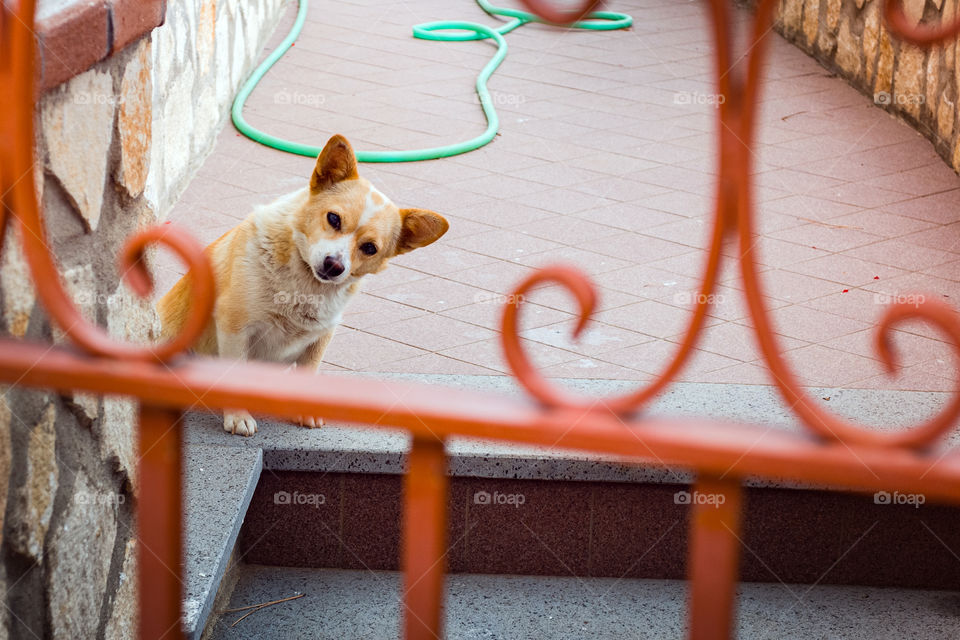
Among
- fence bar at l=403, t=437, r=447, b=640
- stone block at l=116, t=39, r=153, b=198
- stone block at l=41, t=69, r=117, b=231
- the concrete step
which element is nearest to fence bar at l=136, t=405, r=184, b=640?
fence bar at l=403, t=437, r=447, b=640

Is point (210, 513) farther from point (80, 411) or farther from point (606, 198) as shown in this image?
point (606, 198)

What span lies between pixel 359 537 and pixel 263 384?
6.29ft

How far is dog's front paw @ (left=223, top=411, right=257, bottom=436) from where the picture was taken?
8.78 feet

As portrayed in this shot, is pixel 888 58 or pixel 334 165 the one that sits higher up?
pixel 334 165

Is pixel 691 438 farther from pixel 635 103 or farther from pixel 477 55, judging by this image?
→ pixel 477 55

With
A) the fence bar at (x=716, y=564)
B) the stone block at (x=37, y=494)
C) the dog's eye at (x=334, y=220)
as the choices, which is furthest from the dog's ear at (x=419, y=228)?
Result: the fence bar at (x=716, y=564)

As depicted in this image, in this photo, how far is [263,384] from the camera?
90 centimetres

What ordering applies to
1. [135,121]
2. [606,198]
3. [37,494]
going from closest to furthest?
[37,494] < [135,121] < [606,198]

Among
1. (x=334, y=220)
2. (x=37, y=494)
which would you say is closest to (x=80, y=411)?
(x=37, y=494)

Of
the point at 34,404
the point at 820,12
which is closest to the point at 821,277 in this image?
the point at 34,404

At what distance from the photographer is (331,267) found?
2.71 m

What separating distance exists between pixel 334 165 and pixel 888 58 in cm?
417

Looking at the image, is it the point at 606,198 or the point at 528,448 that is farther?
the point at 606,198

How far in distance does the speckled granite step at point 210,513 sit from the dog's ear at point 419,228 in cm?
72
